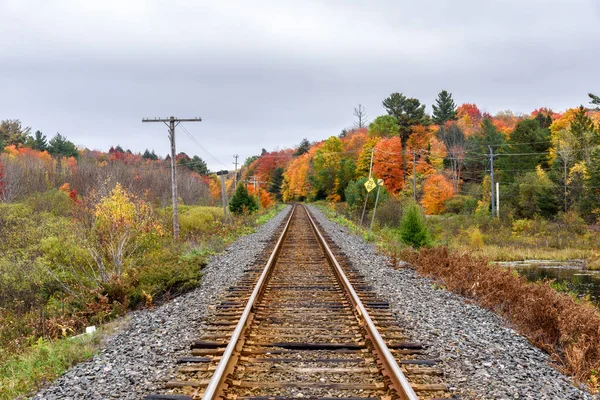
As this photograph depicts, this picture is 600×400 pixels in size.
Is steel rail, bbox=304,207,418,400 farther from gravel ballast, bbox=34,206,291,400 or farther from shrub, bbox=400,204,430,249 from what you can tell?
shrub, bbox=400,204,430,249

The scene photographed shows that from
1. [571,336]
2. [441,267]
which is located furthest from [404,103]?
[571,336]

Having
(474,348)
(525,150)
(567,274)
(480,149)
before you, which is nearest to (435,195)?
(525,150)

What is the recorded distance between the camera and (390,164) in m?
64.1

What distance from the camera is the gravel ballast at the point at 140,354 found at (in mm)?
4809

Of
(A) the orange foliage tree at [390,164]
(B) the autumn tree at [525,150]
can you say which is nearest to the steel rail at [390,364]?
(B) the autumn tree at [525,150]

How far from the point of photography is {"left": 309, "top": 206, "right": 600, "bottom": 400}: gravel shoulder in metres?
4.81

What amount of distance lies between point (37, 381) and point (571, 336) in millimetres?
6462

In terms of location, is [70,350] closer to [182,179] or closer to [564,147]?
[564,147]

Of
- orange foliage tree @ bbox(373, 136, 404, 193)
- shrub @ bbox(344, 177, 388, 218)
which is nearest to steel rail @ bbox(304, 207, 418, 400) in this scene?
shrub @ bbox(344, 177, 388, 218)

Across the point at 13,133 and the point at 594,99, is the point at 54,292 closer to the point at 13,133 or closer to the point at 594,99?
the point at 594,99

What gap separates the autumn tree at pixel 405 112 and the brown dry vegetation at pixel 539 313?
6588cm

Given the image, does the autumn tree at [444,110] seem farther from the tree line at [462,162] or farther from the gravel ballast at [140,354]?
the gravel ballast at [140,354]

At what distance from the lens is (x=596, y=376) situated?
5.25 meters

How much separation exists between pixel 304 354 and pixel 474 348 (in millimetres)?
2165
